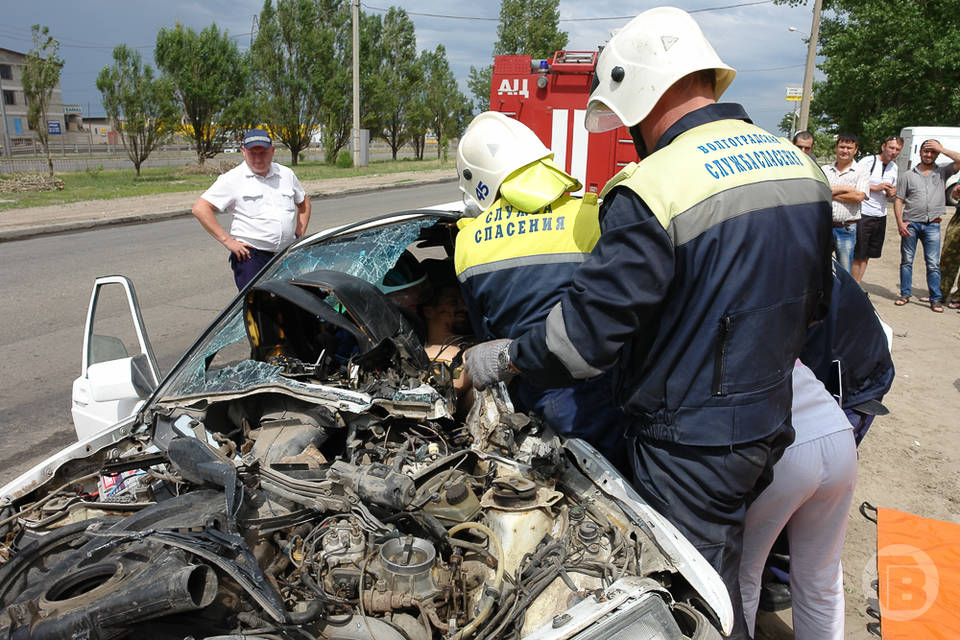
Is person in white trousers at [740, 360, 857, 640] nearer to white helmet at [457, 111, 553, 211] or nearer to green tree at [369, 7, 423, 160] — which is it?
white helmet at [457, 111, 553, 211]

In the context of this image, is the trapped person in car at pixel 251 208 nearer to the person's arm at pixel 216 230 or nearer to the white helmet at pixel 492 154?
the person's arm at pixel 216 230

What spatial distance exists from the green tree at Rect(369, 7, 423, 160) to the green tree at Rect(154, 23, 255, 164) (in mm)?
9650

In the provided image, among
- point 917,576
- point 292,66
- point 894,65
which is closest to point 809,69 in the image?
point 894,65

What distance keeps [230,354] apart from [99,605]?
5.27 ft

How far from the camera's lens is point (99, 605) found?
1678mm

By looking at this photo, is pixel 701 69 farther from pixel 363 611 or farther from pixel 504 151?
pixel 363 611

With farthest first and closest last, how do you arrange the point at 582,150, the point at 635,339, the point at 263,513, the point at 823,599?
1. the point at 582,150
2. the point at 823,599
3. the point at 263,513
4. the point at 635,339

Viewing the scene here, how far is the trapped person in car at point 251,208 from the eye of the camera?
5.39 meters


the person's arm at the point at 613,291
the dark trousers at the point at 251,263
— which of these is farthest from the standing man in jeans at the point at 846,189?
the person's arm at the point at 613,291

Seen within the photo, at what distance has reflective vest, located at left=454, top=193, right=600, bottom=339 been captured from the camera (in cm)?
252

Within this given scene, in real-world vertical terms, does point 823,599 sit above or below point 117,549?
below

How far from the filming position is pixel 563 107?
9.36 metres

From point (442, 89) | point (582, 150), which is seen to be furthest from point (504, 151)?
point (442, 89)

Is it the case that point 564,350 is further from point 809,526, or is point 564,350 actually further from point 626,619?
point 809,526
